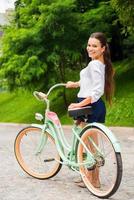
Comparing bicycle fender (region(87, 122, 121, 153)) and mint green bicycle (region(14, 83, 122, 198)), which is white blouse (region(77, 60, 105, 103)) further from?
bicycle fender (region(87, 122, 121, 153))

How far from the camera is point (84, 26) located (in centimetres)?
2000

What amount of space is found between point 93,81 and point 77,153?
2.67 feet

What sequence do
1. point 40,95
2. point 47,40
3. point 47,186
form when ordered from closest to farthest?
1. point 47,186
2. point 40,95
3. point 47,40

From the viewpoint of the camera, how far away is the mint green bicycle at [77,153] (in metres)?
6.48

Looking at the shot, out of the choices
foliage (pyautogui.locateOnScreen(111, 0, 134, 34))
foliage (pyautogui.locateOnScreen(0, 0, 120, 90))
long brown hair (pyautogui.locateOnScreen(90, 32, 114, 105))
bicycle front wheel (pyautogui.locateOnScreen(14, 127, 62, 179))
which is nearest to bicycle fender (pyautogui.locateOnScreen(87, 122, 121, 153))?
long brown hair (pyautogui.locateOnScreen(90, 32, 114, 105))

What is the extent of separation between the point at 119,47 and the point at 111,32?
3.24m

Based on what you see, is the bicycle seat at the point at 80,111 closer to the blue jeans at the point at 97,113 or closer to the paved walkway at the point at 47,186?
the blue jeans at the point at 97,113

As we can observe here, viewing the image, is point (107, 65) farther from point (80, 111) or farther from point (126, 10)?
point (126, 10)

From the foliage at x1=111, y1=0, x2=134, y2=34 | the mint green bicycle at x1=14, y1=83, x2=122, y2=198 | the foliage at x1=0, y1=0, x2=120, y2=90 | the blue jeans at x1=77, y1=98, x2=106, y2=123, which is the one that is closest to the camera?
the mint green bicycle at x1=14, y1=83, x2=122, y2=198

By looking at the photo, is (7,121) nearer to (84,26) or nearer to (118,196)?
(84,26)

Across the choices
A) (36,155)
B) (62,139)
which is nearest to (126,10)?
(36,155)

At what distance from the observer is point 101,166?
6.72 meters

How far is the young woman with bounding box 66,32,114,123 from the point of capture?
675cm

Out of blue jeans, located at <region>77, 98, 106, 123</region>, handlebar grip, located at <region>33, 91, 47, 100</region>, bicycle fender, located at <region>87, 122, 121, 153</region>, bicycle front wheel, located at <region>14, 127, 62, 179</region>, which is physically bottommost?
bicycle front wheel, located at <region>14, 127, 62, 179</region>
